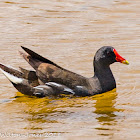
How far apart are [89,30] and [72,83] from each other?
17.4 feet

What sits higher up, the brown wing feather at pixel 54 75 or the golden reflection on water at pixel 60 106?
the brown wing feather at pixel 54 75

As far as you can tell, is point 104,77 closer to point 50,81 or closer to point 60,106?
point 50,81

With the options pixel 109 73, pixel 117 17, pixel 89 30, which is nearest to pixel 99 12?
pixel 117 17

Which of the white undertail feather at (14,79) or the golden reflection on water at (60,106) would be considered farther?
the white undertail feather at (14,79)

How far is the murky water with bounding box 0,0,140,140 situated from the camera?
800 centimetres

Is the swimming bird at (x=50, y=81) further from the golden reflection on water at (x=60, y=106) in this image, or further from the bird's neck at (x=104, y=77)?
the golden reflection on water at (x=60, y=106)

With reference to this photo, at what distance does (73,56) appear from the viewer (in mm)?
12211

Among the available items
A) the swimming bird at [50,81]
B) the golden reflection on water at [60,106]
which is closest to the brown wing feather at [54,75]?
the swimming bird at [50,81]

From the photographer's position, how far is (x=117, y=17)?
53.1ft

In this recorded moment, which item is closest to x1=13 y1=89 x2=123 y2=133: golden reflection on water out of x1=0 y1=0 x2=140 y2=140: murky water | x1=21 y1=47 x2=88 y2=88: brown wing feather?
x1=0 y1=0 x2=140 y2=140: murky water

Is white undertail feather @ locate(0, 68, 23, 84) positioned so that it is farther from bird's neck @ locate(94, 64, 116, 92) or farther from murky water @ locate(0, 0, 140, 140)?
bird's neck @ locate(94, 64, 116, 92)

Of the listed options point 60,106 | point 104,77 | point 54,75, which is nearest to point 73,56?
point 104,77

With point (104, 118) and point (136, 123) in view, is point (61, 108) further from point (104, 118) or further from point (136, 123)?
point (136, 123)

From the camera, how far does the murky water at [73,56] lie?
8.00 meters
